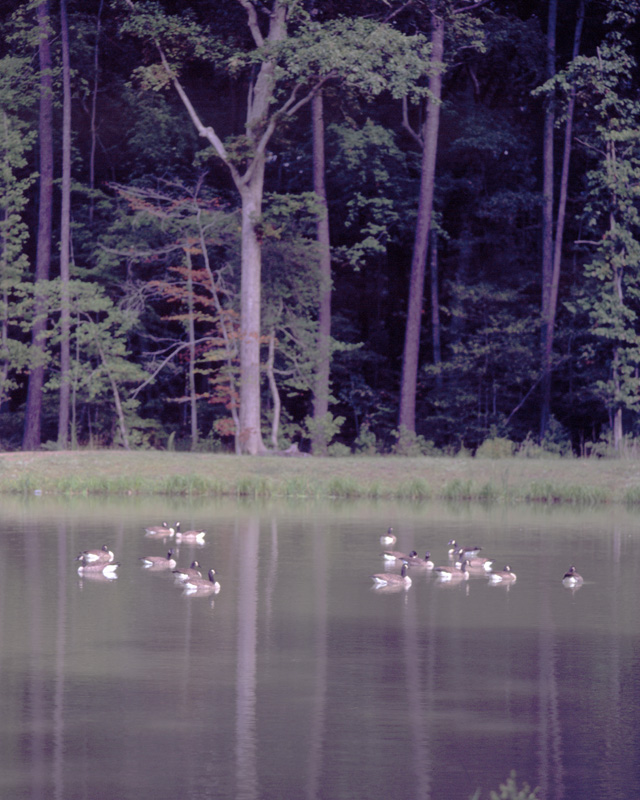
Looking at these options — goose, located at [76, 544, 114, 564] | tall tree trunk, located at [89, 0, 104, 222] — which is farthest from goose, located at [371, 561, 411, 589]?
tall tree trunk, located at [89, 0, 104, 222]

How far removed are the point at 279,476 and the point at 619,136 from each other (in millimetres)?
13686

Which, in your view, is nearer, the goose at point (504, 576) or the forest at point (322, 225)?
the goose at point (504, 576)

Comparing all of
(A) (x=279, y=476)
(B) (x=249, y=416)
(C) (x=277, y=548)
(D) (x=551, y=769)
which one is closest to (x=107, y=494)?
(A) (x=279, y=476)

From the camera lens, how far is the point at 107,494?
91.7ft

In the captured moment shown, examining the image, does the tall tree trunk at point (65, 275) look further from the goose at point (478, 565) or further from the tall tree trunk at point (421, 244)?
the goose at point (478, 565)

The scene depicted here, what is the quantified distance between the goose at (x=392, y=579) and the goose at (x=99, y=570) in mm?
3229

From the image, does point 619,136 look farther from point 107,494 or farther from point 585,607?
point 585,607

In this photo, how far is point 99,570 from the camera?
16938mm

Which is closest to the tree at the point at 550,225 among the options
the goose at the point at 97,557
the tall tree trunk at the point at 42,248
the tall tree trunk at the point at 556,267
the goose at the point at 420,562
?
the tall tree trunk at the point at 556,267

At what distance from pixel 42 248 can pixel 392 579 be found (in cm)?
2279

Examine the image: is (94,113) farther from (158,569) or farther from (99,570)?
(99,570)

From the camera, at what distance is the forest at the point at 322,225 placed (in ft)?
114

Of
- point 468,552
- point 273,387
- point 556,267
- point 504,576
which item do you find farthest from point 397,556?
point 556,267

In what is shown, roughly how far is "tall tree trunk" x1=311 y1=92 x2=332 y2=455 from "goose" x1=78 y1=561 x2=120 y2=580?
64.4 ft
